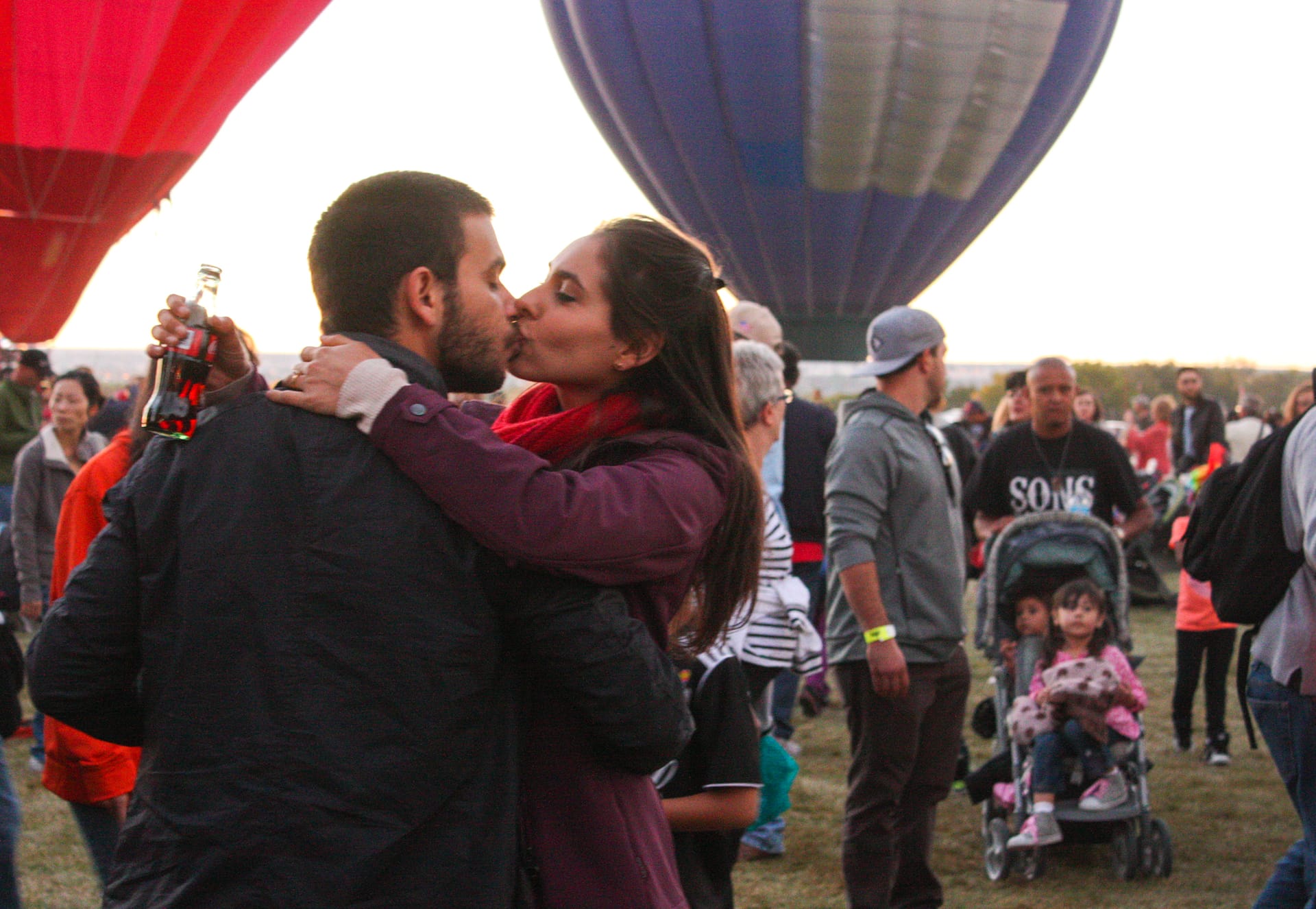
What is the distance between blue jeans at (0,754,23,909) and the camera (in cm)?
272

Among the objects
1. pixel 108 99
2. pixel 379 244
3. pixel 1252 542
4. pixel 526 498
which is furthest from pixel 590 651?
pixel 108 99

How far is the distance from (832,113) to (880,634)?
1098 centimetres

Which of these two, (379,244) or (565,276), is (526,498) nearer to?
(379,244)

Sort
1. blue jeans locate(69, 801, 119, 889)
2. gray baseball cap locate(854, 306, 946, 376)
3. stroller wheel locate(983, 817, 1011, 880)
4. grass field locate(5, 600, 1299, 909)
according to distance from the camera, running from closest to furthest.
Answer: blue jeans locate(69, 801, 119, 889) < gray baseball cap locate(854, 306, 946, 376) < grass field locate(5, 600, 1299, 909) < stroller wheel locate(983, 817, 1011, 880)

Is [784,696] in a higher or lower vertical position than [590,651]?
lower

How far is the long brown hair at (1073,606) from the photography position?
4.95m

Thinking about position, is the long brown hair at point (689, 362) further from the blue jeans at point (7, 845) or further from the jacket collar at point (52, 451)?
the jacket collar at point (52, 451)

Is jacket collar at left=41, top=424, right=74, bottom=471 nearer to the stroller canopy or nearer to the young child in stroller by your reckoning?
the stroller canopy

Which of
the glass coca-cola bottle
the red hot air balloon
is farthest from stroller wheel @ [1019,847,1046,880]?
the red hot air balloon

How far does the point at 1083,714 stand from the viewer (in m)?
4.82

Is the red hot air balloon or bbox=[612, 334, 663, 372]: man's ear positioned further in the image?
the red hot air balloon

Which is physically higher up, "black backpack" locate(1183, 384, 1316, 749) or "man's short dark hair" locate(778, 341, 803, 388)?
"man's short dark hair" locate(778, 341, 803, 388)

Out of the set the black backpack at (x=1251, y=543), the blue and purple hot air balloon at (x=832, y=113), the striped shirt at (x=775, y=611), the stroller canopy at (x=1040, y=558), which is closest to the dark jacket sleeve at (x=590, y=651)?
the black backpack at (x=1251, y=543)

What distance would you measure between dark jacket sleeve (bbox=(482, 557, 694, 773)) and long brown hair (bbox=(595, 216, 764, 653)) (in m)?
0.28
